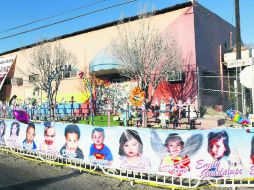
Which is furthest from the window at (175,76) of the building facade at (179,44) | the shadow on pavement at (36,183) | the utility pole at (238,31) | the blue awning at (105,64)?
the shadow on pavement at (36,183)

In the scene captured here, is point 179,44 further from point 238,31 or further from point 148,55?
point 238,31

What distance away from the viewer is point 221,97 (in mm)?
22359

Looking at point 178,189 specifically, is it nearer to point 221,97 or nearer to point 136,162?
point 136,162

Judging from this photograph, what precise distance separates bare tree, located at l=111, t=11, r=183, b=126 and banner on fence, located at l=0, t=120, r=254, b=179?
9079mm

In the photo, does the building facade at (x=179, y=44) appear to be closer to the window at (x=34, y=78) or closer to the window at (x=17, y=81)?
the window at (x=34, y=78)

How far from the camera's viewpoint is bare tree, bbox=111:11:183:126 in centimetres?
1928

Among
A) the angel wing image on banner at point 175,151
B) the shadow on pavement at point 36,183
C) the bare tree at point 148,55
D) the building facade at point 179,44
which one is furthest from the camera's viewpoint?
the building facade at point 179,44

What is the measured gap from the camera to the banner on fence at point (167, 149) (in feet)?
25.4

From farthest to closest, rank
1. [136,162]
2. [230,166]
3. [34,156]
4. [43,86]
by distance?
[43,86] < [34,156] < [136,162] < [230,166]

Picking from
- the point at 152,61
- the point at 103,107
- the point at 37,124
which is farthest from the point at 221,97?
the point at 37,124

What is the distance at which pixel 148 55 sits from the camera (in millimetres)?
19359

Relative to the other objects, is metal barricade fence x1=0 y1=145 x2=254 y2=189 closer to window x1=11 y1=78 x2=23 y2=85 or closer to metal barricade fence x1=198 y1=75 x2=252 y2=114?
metal barricade fence x1=198 y1=75 x2=252 y2=114

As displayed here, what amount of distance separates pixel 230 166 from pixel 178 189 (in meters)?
1.29

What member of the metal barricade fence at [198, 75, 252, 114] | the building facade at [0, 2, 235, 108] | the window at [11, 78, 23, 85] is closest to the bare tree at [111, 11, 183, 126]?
the building facade at [0, 2, 235, 108]
